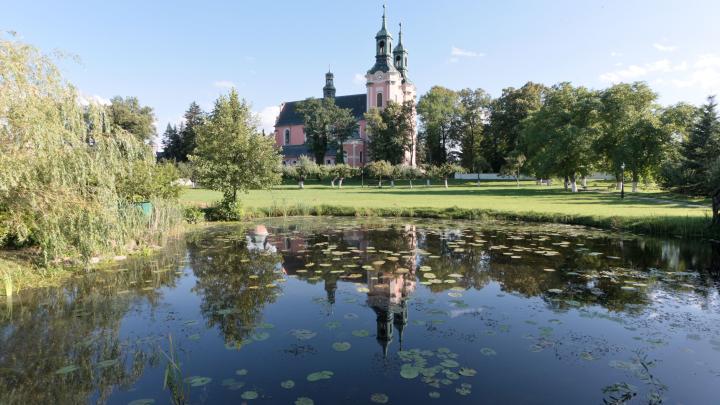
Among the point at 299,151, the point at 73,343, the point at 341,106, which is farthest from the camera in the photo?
the point at 341,106

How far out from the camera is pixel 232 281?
395 inches

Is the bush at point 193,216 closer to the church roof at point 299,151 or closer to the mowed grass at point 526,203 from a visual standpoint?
the mowed grass at point 526,203

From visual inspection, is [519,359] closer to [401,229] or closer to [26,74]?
[26,74]

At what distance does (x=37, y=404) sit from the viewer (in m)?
4.77

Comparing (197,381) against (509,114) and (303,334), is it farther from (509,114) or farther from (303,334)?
(509,114)

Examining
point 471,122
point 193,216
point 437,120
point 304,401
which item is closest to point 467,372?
point 304,401

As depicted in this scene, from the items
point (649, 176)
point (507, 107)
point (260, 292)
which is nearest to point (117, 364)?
point (260, 292)

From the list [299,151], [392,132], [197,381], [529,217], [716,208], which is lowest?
[197,381]

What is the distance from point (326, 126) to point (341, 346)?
216 ft

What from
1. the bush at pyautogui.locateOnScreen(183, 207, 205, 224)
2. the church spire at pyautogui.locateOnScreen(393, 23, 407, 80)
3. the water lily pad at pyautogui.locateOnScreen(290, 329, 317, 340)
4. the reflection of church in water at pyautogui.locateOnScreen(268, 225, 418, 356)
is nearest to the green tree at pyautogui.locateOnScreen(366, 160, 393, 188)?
the church spire at pyautogui.locateOnScreen(393, 23, 407, 80)

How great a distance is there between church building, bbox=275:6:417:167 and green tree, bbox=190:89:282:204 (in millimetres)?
47155

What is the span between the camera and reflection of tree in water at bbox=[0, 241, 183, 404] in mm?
5113

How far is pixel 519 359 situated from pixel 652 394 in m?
1.58

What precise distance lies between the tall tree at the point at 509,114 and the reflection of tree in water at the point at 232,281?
165 ft
